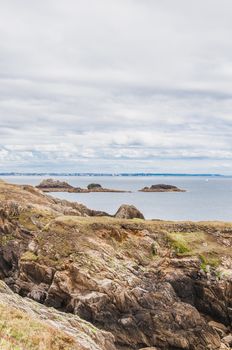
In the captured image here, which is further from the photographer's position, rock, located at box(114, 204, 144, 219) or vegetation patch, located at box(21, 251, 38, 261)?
rock, located at box(114, 204, 144, 219)

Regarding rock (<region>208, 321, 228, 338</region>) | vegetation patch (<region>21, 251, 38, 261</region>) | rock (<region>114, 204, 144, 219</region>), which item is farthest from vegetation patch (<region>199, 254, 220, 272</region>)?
rock (<region>114, 204, 144, 219</region>)

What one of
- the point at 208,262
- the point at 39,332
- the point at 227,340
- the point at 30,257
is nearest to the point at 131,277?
the point at 208,262

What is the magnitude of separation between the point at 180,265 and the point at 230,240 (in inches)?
354

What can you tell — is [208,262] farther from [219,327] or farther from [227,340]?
[227,340]

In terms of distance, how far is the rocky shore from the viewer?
127 feet

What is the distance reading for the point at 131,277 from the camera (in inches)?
1740

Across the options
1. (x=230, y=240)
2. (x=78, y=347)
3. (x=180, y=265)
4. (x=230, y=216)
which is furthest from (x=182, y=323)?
(x=230, y=216)

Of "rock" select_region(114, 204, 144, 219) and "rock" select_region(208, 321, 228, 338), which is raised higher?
"rock" select_region(114, 204, 144, 219)

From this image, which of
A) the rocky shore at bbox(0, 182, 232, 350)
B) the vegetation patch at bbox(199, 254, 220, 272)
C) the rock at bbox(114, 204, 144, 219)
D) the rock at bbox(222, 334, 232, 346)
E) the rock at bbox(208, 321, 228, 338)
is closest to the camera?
the rocky shore at bbox(0, 182, 232, 350)

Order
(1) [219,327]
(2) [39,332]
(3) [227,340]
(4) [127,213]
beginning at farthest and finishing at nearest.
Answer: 1. (4) [127,213]
2. (1) [219,327]
3. (3) [227,340]
4. (2) [39,332]

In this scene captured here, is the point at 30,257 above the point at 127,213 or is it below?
below

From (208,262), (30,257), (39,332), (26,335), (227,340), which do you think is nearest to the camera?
(26,335)

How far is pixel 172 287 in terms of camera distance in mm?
44938

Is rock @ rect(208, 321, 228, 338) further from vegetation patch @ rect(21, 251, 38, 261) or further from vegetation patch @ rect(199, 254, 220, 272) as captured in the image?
vegetation patch @ rect(21, 251, 38, 261)
